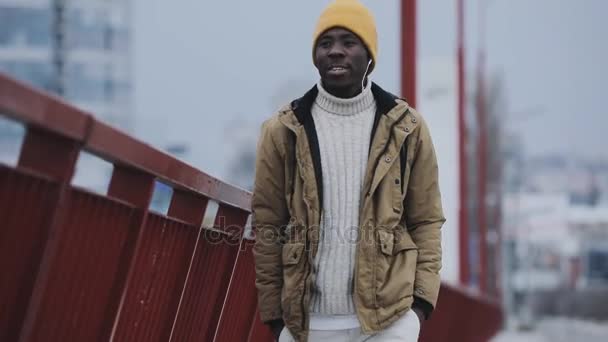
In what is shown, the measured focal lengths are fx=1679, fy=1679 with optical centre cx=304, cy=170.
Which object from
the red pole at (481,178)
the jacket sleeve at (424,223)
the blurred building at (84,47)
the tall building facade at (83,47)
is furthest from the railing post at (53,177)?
the tall building facade at (83,47)

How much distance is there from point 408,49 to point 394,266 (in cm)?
900

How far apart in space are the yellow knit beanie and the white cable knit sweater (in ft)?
0.63

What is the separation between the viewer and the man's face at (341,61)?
560cm

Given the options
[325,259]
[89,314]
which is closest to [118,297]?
[89,314]

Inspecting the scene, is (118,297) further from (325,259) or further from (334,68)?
(334,68)

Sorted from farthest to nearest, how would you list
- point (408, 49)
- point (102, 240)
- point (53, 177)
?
point (408, 49)
point (102, 240)
point (53, 177)

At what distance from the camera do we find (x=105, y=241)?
220 inches

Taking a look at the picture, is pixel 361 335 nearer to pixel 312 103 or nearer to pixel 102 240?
pixel 312 103

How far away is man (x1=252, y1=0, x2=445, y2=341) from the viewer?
559cm

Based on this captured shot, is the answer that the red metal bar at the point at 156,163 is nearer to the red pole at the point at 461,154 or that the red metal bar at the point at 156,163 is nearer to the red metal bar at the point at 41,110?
the red metal bar at the point at 41,110

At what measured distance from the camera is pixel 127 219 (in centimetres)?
583

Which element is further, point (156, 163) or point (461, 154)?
point (461, 154)

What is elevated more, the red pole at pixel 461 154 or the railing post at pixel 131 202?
the red pole at pixel 461 154

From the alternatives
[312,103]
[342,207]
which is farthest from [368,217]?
[312,103]
